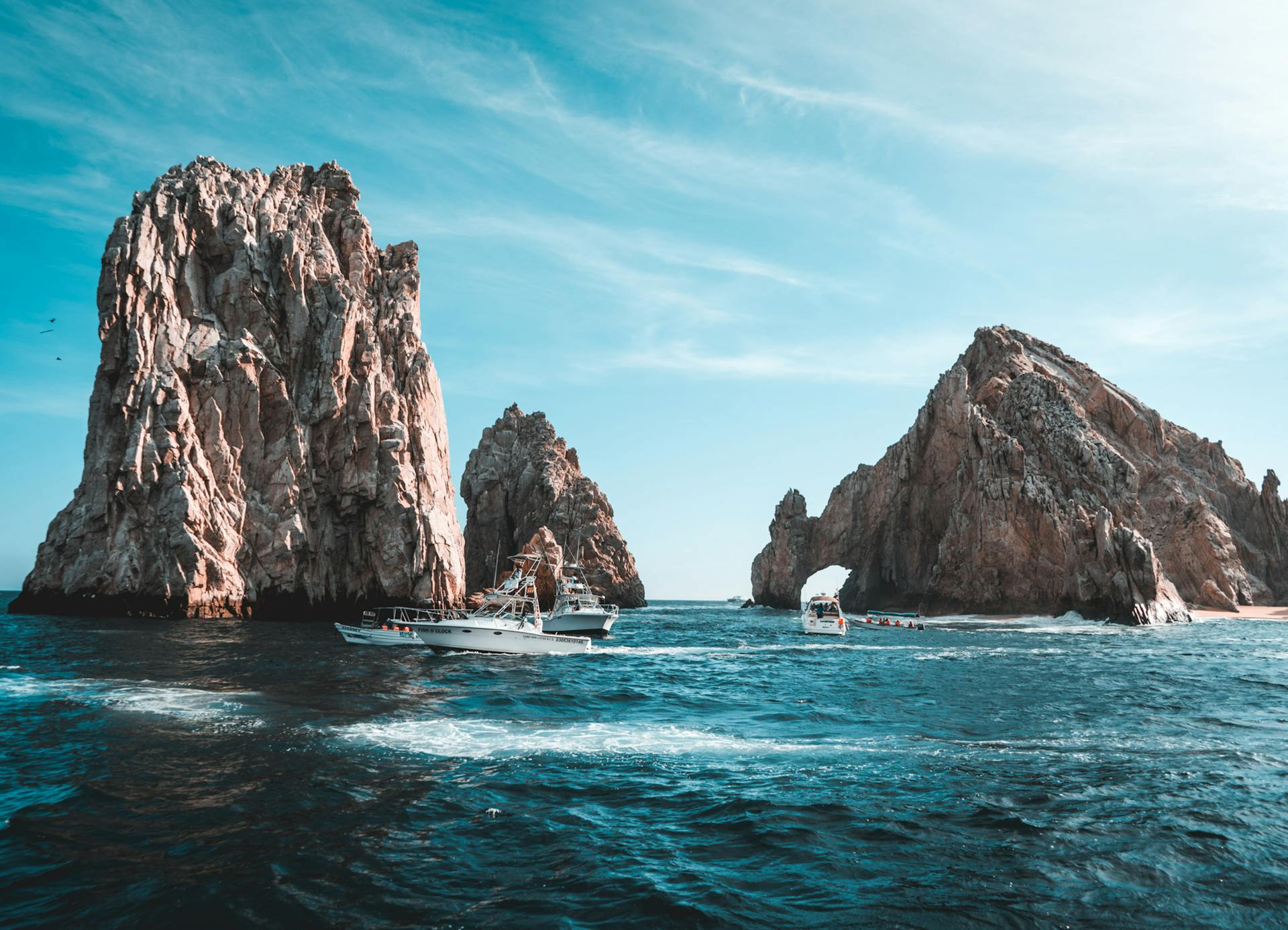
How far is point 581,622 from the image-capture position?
190 ft

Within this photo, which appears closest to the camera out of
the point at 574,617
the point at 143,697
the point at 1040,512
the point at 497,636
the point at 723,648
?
the point at 143,697

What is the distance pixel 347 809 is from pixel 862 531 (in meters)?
119

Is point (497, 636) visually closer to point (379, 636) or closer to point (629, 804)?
point (379, 636)

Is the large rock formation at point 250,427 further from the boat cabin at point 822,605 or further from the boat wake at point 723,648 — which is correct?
the boat cabin at point 822,605

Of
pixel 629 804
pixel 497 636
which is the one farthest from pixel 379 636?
pixel 629 804

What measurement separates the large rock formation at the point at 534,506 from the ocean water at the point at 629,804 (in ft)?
313

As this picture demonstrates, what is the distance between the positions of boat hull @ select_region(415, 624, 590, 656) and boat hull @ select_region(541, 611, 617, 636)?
47.0ft

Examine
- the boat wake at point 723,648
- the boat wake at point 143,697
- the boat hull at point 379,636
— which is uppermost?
the boat wake at point 143,697

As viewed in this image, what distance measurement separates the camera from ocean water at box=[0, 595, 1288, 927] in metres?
8.47

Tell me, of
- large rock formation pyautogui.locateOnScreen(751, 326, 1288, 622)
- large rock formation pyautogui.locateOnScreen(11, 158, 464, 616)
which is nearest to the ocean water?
large rock formation pyautogui.locateOnScreen(11, 158, 464, 616)

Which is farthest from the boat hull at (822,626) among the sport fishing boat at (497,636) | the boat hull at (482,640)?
the boat hull at (482,640)

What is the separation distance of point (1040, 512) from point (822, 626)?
1609 inches

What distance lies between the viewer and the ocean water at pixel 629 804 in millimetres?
8469

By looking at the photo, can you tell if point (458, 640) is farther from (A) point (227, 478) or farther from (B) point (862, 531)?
(B) point (862, 531)
